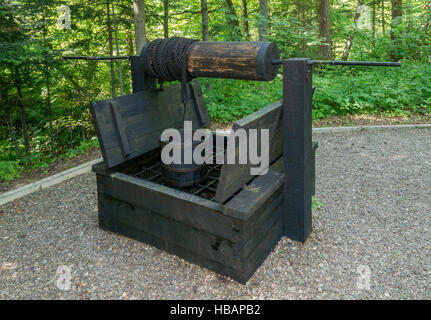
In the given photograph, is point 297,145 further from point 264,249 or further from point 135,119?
point 135,119

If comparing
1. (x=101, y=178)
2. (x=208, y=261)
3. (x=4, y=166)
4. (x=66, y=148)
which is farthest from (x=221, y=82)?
(x=208, y=261)

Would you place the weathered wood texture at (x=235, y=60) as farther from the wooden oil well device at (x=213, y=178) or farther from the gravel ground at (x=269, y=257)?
the gravel ground at (x=269, y=257)

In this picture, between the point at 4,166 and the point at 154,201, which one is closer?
the point at 154,201

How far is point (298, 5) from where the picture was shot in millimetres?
10773

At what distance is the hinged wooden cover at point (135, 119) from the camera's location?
2943mm

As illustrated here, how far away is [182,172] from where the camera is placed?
121 inches

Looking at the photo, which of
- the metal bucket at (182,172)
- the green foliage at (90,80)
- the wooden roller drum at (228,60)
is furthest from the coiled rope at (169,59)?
the green foliage at (90,80)

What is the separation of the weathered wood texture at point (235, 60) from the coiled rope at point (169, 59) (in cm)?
7

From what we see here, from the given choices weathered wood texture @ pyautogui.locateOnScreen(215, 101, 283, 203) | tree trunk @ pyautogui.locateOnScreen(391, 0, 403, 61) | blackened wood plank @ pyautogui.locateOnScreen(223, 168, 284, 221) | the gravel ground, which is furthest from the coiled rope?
tree trunk @ pyautogui.locateOnScreen(391, 0, 403, 61)

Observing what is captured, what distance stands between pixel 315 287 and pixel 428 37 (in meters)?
9.59

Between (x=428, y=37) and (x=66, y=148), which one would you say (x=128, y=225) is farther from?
(x=428, y=37)

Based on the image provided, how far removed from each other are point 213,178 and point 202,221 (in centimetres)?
83
